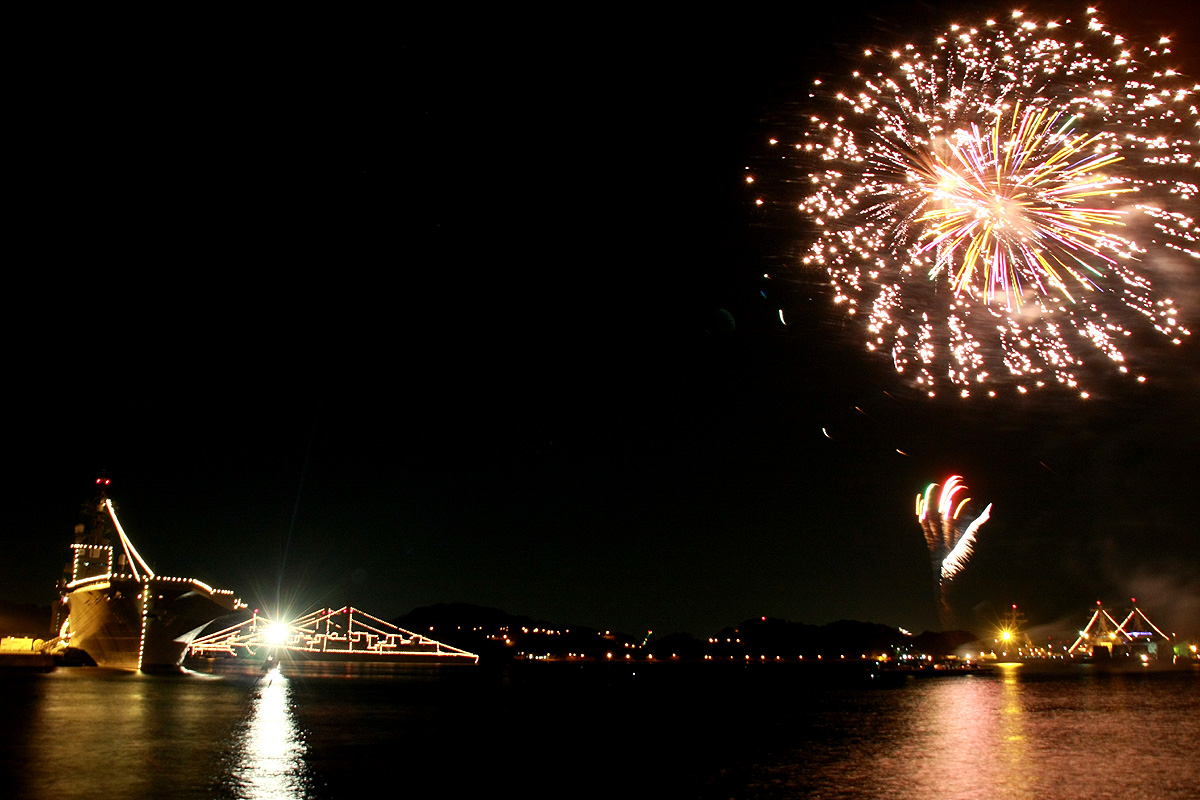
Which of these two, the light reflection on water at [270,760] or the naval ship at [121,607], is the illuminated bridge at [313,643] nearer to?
the naval ship at [121,607]

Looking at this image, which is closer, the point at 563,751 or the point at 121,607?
the point at 563,751

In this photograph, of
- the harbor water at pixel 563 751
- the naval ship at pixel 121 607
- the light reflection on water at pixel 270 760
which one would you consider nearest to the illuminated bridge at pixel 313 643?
the naval ship at pixel 121 607

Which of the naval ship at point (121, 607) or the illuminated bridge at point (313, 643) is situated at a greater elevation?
the naval ship at point (121, 607)

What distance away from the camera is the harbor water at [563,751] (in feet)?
44.8

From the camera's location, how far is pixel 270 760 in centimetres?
1570

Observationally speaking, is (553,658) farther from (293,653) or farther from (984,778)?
(984,778)

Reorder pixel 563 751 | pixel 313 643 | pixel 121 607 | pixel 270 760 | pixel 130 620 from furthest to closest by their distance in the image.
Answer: pixel 313 643, pixel 130 620, pixel 121 607, pixel 563 751, pixel 270 760

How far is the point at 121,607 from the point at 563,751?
61.9m

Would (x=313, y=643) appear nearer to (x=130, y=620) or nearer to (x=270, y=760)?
(x=130, y=620)

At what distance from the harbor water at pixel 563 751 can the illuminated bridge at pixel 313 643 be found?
298ft

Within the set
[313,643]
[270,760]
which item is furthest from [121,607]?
[313,643]

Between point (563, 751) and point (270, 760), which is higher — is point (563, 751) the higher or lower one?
the lower one

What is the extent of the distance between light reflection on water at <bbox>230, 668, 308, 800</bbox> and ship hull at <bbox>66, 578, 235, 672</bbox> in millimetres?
50617

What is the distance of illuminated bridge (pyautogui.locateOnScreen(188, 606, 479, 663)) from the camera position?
4658 inches
